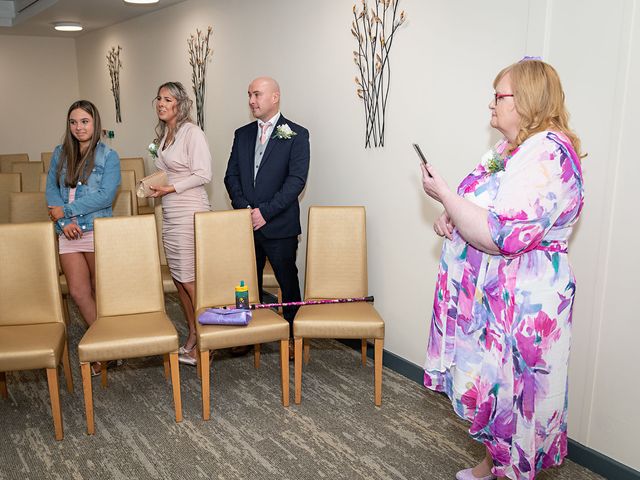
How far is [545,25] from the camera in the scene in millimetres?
2746

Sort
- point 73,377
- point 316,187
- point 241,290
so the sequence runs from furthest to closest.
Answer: point 316,187
point 73,377
point 241,290

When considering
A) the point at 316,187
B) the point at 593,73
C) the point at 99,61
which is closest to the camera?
the point at 593,73

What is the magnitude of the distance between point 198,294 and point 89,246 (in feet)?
2.51

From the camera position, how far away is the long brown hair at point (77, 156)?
3760 millimetres

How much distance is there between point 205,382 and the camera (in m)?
3.27

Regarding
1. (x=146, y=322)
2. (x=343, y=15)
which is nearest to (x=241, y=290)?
(x=146, y=322)

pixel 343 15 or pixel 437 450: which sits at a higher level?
pixel 343 15

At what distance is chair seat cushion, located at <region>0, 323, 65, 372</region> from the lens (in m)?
2.96

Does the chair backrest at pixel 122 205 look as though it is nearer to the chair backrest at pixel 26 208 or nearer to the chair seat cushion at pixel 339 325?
the chair backrest at pixel 26 208

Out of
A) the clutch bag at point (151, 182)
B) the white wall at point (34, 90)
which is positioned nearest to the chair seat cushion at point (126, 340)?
the clutch bag at point (151, 182)

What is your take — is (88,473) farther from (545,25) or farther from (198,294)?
(545,25)

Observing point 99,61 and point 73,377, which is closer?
point 73,377

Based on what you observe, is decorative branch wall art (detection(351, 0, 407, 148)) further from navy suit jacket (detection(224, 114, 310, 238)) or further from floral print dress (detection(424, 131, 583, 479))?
floral print dress (detection(424, 131, 583, 479))

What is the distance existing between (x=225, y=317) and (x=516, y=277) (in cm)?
170
